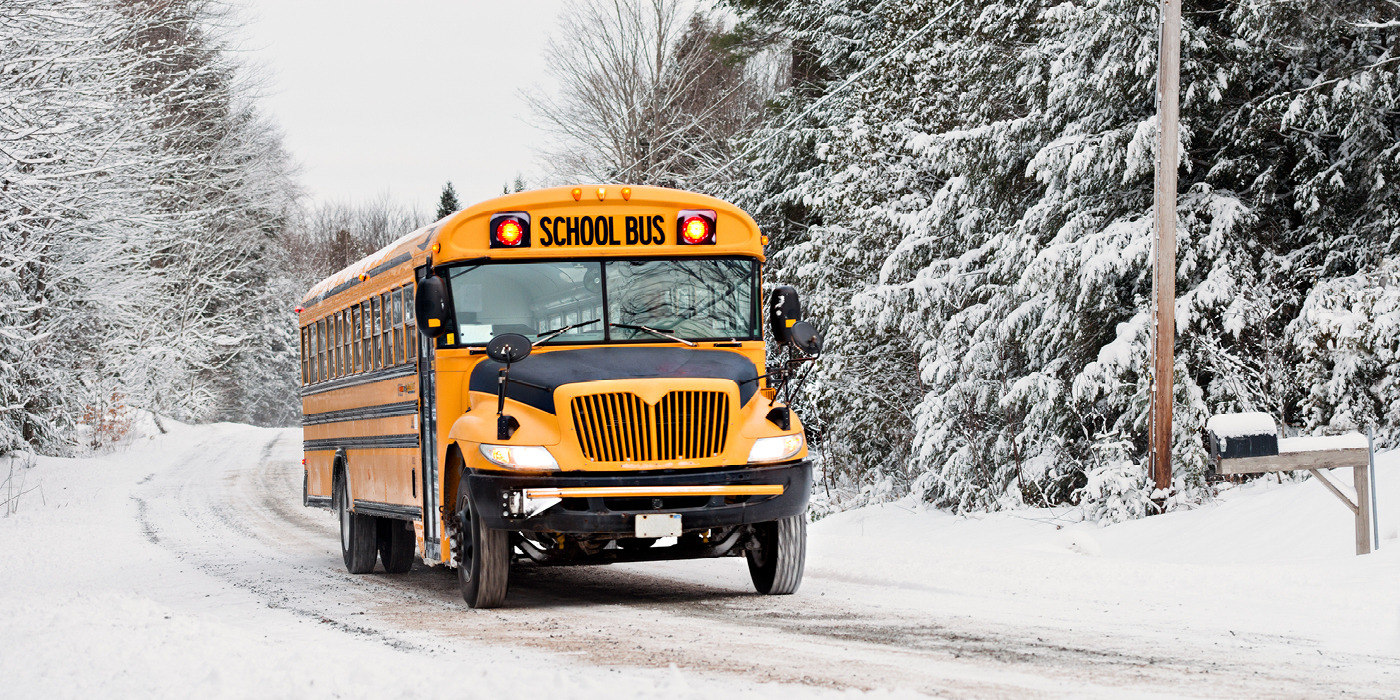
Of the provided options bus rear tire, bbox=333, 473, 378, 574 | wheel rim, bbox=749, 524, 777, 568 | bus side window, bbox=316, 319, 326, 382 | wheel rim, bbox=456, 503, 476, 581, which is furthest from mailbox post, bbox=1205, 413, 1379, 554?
bus side window, bbox=316, 319, 326, 382

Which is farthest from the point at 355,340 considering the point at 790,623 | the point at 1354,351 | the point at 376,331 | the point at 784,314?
the point at 1354,351

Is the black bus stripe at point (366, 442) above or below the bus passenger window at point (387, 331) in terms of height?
below

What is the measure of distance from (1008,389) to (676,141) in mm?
18207

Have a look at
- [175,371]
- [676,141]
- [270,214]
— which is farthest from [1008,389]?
[270,214]

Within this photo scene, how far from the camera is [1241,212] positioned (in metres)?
15.2

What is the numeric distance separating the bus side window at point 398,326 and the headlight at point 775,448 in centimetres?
320

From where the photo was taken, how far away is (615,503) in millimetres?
8789

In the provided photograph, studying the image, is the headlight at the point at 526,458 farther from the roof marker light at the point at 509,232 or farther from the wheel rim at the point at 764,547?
the wheel rim at the point at 764,547

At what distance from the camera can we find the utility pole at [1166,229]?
13.8 m

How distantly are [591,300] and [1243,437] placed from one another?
4660 mm

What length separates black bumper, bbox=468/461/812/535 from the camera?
8.73 m

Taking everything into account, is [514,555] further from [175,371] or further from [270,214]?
[270,214]

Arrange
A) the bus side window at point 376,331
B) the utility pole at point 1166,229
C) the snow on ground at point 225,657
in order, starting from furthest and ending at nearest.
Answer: the utility pole at point 1166,229 → the bus side window at point 376,331 → the snow on ground at point 225,657

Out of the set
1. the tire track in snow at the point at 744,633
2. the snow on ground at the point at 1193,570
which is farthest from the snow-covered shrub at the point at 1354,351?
the tire track in snow at the point at 744,633
